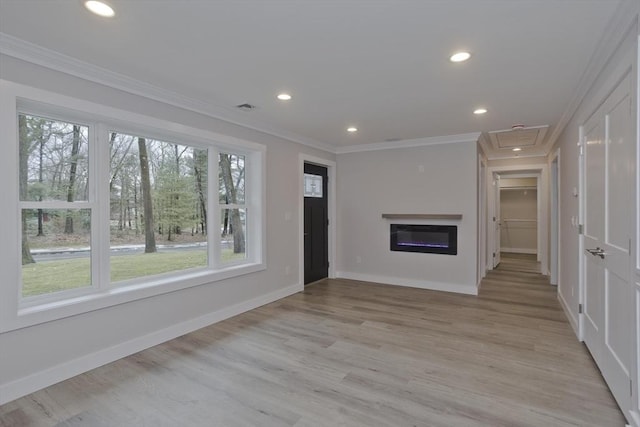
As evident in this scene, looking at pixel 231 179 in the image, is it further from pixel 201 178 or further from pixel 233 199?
pixel 201 178

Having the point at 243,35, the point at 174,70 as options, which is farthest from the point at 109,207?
the point at 243,35

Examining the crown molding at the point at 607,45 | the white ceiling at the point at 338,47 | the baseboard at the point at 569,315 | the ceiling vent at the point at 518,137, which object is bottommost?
the baseboard at the point at 569,315

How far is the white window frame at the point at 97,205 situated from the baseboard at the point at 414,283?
221 centimetres

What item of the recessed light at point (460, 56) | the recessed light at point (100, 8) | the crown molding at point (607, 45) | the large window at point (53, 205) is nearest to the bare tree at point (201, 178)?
the large window at point (53, 205)

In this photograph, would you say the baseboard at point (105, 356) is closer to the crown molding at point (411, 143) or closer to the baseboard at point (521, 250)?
the crown molding at point (411, 143)

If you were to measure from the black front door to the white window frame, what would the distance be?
52.6 inches

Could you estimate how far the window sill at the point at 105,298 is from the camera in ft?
7.57

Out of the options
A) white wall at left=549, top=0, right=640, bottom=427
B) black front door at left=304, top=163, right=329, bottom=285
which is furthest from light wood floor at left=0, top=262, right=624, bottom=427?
black front door at left=304, top=163, right=329, bottom=285

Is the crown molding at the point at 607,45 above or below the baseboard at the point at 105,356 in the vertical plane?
above

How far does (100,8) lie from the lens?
1.89 metres

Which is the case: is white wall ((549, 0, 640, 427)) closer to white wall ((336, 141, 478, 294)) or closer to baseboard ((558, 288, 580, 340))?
baseboard ((558, 288, 580, 340))

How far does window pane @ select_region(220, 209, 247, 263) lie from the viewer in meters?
4.08

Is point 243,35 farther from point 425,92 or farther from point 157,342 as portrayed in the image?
point 157,342

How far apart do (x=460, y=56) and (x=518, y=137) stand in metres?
3.38
